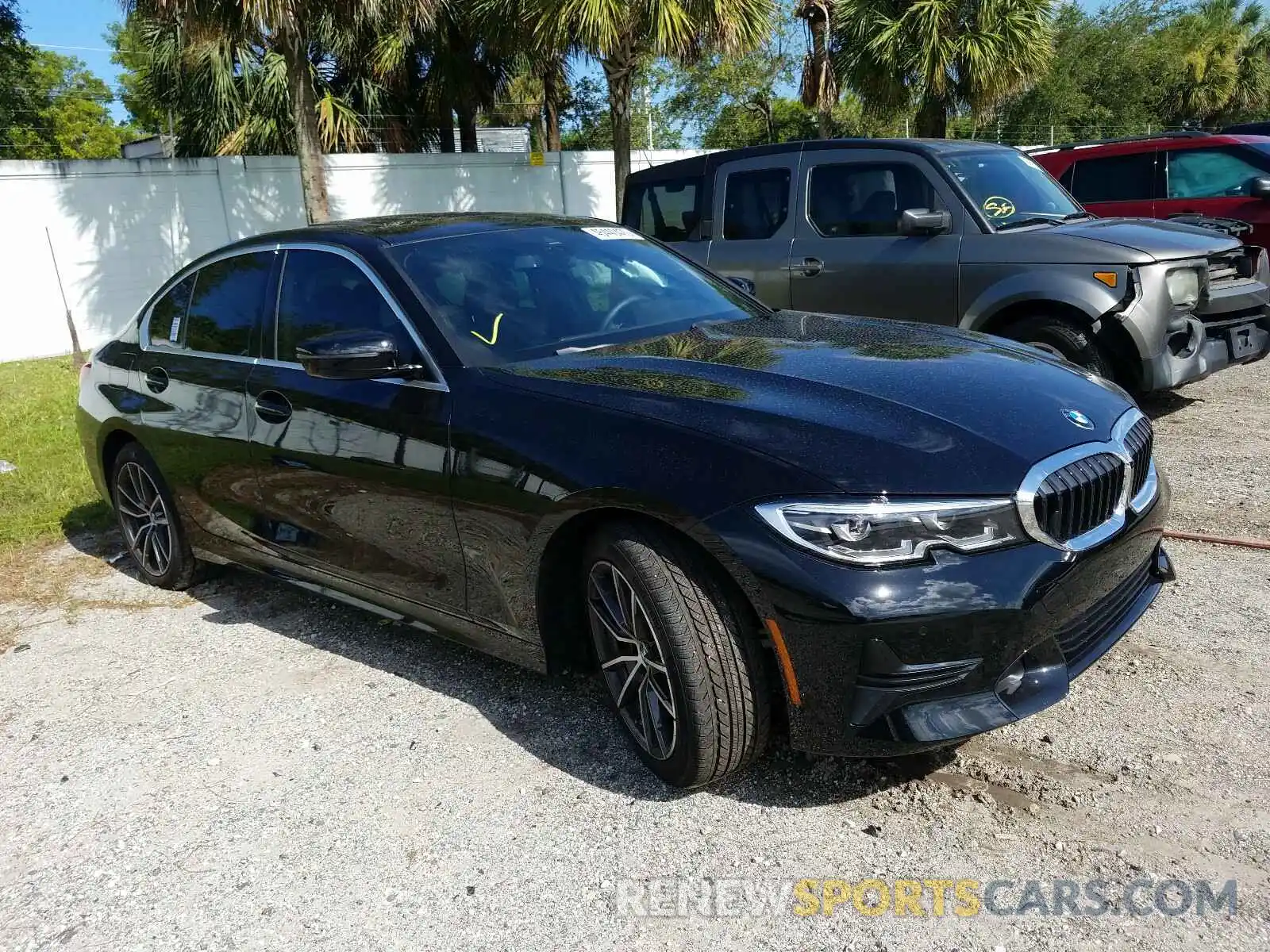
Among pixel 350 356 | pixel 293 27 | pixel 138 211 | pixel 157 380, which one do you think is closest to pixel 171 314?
pixel 157 380

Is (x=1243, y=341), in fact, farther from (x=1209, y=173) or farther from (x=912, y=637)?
(x=912, y=637)

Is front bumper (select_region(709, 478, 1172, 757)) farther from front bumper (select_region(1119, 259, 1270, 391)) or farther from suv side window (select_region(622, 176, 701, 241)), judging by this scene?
suv side window (select_region(622, 176, 701, 241))

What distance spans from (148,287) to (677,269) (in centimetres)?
1227

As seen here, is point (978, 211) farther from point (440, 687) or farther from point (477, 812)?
point (477, 812)

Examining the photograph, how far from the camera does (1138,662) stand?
348 centimetres

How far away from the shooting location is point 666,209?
783cm

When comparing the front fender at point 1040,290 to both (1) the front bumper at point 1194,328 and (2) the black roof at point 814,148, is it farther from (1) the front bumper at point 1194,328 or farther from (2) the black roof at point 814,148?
(2) the black roof at point 814,148

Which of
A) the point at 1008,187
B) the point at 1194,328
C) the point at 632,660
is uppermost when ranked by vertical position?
the point at 1008,187

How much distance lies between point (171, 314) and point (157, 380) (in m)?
0.34

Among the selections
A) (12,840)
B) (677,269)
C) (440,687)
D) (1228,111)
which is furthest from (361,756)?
(1228,111)

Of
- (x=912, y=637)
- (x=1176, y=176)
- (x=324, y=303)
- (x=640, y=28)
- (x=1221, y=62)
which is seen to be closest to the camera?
(x=912, y=637)

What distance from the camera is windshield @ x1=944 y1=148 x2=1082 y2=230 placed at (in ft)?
21.4

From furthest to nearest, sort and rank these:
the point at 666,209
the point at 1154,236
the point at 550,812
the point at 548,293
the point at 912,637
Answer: the point at 666,209 → the point at 1154,236 → the point at 548,293 → the point at 550,812 → the point at 912,637

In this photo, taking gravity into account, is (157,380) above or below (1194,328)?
above
